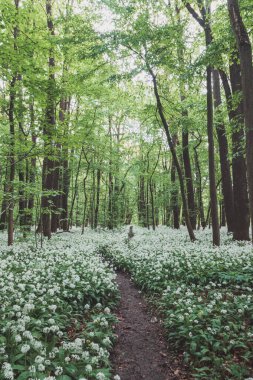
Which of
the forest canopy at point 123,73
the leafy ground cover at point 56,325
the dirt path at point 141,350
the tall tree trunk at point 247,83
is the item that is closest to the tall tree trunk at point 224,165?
the forest canopy at point 123,73

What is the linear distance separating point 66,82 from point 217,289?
10.6 m

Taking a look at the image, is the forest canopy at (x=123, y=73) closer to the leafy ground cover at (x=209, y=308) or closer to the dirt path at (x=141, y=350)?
the leafy ground cover at (x=209, y=308)

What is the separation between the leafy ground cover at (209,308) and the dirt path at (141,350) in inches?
12.7

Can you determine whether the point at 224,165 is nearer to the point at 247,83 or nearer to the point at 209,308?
the point at 247,83

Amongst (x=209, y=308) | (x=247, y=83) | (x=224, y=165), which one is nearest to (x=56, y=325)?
(x=209, y=308)

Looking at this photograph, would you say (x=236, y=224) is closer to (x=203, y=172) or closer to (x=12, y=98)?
(x=12, y=98)

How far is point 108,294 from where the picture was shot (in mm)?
8391

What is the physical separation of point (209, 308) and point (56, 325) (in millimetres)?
3356

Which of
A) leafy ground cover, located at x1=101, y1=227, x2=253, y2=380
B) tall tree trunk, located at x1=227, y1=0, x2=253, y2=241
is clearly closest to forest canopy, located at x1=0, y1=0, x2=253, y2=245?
tall tree trunk, located at x1=227, y1=0, x2=253, y2=241

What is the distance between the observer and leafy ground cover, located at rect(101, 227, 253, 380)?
502 cm

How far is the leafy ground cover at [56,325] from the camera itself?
403 centimetres

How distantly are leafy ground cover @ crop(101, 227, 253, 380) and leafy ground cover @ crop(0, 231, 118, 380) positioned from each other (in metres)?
1.50

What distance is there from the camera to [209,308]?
6.47m

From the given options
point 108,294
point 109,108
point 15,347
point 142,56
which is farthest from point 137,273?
point 109,108
